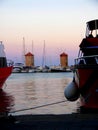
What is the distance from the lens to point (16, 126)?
1127 centimetres

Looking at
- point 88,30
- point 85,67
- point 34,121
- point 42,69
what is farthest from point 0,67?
point 42,69

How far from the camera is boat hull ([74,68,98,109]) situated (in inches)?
703

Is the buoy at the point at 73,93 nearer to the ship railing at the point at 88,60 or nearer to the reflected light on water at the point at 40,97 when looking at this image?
the ship railing at the point at 88,60

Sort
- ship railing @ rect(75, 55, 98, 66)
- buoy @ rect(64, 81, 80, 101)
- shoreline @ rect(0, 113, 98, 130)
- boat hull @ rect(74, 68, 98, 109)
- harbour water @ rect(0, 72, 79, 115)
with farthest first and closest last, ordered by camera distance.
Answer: harbour water @ rect(0, 72, 79, 115) < buoy @ rect(64, 81, 80, 101) < boat hull @ rect(74, 68, 98, 109) < ship railing @ rect(75, 55, 98, 66) < shoreline @ rect(0, 113, 98, 130)

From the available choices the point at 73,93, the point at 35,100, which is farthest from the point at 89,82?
the point at 35,100

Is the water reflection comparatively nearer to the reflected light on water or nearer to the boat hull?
the reflected light on water

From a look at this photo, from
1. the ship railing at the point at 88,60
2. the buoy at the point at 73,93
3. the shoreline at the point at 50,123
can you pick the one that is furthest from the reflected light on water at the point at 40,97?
the shoreline at the point at 50,123

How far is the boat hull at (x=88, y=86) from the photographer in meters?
17.9

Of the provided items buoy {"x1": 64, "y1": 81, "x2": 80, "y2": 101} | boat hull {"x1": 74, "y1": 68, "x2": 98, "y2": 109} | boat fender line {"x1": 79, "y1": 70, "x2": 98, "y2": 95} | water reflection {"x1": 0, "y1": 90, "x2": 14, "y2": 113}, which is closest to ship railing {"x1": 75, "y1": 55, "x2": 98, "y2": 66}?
boat hull {"x1": 74, "y1": 68, "x2": 98, "y2": 109}

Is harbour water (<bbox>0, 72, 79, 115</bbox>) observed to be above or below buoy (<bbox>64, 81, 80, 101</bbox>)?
below

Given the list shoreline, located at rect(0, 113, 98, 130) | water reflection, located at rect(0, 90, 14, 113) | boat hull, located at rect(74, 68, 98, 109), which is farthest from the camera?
water reflection, located at rect(0, 90, 14, 113)

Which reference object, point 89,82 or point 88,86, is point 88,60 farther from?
point 88,86

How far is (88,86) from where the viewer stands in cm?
1823

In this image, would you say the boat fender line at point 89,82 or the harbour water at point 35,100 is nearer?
the boat fender line at point 89,82
